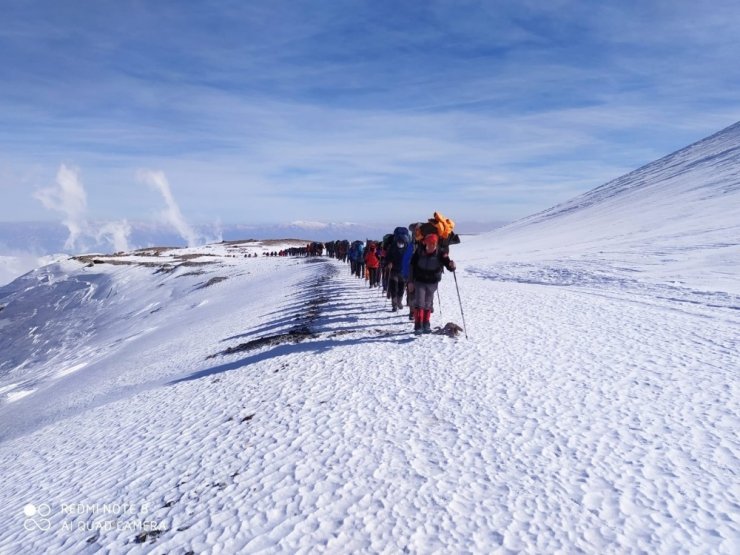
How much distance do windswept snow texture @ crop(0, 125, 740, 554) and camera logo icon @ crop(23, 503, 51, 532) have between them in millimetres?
47

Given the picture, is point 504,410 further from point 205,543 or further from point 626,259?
point 626,259

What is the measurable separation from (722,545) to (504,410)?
118 inches

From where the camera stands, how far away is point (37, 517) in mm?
6316

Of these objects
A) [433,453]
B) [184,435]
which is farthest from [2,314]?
[433,453]

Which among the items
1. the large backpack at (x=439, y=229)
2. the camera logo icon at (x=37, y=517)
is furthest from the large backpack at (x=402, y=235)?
the camera logo icon at (x=37, y=517)

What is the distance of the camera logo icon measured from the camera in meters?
6.02

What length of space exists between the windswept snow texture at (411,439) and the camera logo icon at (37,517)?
0.05 metres

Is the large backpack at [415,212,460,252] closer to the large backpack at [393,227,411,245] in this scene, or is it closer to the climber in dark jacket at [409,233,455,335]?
the climber in dark jacket at [409,233,455,335]

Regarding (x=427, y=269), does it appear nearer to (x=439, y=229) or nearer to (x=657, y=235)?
(x=439, y=229)

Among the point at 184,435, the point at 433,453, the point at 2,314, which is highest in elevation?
the point at 433,453

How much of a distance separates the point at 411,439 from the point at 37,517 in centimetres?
543

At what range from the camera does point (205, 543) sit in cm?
463

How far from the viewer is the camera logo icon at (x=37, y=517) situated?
6.02 m

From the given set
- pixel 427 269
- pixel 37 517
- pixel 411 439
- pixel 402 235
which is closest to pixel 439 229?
pixel 427 269
